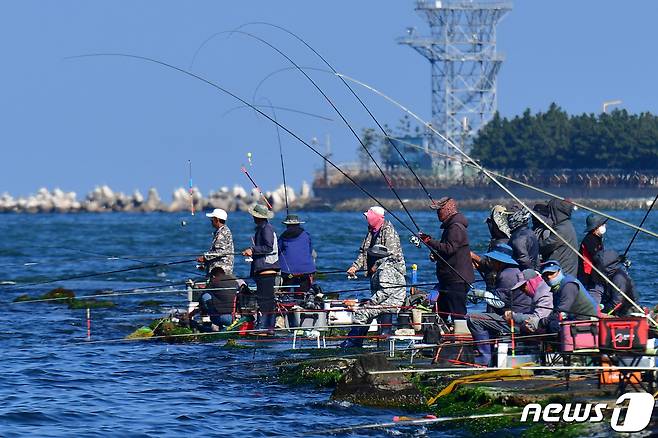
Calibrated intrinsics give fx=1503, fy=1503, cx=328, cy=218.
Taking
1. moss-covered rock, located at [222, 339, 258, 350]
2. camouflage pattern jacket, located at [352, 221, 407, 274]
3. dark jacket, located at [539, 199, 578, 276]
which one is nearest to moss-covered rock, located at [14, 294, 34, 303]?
moss-covered rock, located at [222, 339, 258, 350]

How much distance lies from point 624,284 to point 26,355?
8.61 metres

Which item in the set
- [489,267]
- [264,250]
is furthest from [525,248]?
[264,250]

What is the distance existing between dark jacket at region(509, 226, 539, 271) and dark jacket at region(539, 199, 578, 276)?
0.56m

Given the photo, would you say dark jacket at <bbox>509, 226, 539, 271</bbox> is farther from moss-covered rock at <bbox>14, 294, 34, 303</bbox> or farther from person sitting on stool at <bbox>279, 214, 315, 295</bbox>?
moss-covered rock at <bbox>14, 294, 34, 303</bbox>

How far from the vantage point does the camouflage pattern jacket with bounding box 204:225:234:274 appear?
1948 centimetres

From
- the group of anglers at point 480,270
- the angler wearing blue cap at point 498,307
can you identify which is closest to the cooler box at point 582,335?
the group of anglers at point 480,270

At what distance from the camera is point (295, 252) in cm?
1942

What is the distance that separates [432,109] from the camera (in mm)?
138500

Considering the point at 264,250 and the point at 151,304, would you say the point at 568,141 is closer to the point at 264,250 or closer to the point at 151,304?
the point at 151,304

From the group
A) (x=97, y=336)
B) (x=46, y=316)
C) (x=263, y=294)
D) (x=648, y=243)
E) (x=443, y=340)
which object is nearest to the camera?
(x=443, y=340)

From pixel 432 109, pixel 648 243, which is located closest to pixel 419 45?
pixel 432 109

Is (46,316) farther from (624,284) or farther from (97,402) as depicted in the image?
(624,284)

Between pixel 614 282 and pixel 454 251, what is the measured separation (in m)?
2.13

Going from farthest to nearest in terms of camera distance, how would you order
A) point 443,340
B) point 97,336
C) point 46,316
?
point 46,316, point 97,336, point 443,340
